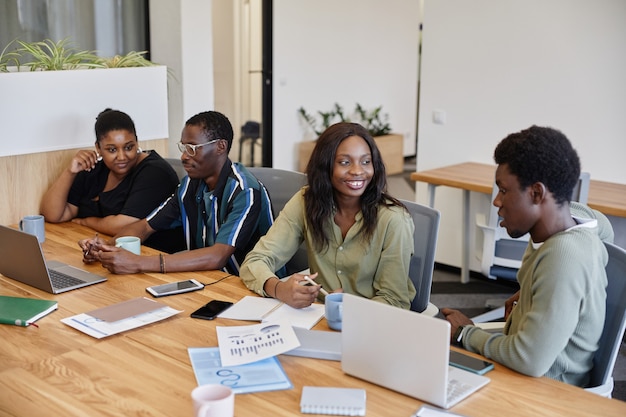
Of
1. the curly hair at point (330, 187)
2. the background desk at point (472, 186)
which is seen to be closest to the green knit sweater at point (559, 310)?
the curly hair at point (330, 187)

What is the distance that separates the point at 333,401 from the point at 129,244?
1294mm

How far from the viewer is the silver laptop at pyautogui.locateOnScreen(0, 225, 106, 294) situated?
228cm

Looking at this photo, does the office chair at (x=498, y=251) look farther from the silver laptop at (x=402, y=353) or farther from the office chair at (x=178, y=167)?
the silver laptop at (x=402, y=353)

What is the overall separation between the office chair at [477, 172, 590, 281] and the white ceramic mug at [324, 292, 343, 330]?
71.1 inches

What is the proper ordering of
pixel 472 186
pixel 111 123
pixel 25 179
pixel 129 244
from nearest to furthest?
pixel 129 244, pixel 111 123, pixel 25 179, pixel 472 186

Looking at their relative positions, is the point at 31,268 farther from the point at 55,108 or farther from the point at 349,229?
the point at 55,108

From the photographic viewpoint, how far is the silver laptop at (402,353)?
59.3 inches

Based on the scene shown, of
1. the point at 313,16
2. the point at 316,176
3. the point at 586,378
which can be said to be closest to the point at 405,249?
the point at 316,176

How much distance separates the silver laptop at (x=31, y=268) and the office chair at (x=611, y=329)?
4.98 feet

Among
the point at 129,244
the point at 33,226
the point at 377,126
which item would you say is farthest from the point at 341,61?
the point at 129,244

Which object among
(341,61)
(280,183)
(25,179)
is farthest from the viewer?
(341,61)

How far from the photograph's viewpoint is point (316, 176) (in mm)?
2402

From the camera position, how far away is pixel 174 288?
7.61 ft

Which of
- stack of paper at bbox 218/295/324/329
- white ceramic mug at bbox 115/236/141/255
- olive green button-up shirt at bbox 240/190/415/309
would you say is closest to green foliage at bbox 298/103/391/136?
white ceramic mug at bbox 115/236/141/255
